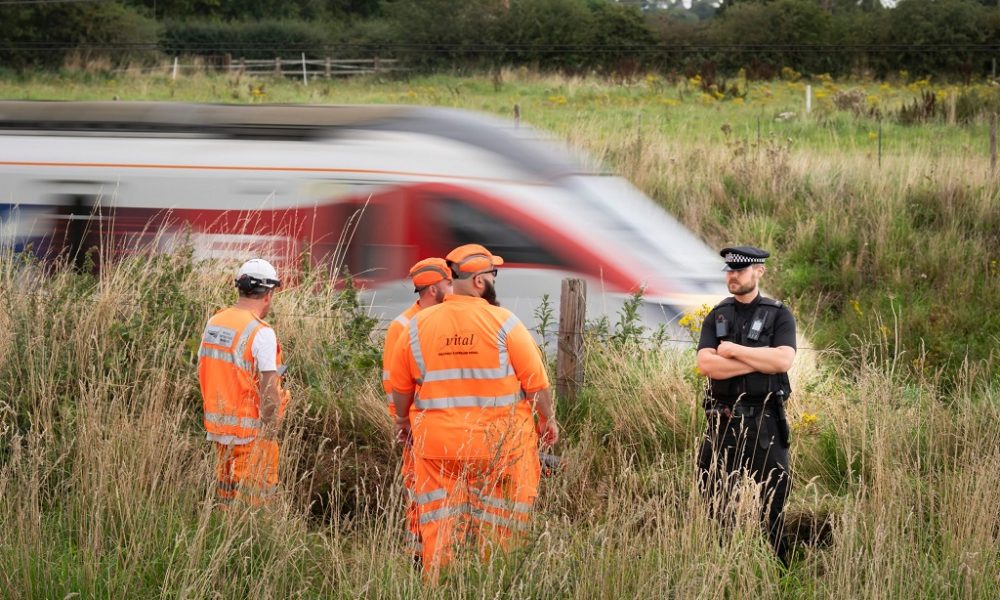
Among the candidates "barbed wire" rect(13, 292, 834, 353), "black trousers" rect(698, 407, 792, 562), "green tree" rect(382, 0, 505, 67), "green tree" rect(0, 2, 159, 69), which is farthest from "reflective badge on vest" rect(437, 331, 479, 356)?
"green tree" rect(0, 2, 159, 69)

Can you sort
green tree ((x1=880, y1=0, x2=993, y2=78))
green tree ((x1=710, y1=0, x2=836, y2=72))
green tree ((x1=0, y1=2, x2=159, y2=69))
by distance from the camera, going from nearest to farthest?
1. green tree ((x1=880, y1=0, x2=993, y2=78))
2. green tree ((x1=710, y1=0, x2=836, y2=72))
3. green tree ((x1=0, y1=2, x2=159, y2=69))

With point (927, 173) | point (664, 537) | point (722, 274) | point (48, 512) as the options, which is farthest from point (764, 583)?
point (927, 173)

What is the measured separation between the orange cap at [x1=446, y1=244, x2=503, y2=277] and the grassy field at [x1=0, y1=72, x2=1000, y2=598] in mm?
999

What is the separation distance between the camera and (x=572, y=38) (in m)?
42.2

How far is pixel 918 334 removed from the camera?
10906 mm

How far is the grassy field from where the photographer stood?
14.3 ft

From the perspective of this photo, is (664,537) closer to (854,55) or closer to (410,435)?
(410,435)

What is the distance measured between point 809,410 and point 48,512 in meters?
4.40

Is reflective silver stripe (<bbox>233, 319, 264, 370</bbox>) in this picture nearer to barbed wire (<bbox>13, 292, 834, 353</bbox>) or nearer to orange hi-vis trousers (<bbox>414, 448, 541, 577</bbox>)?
orange hi-vis trousers (<bbox>414, 448, 541, 577</bbox>)

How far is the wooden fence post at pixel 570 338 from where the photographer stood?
21.6 ft

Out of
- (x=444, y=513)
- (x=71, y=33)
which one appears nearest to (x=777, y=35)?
(x=71, y=33)

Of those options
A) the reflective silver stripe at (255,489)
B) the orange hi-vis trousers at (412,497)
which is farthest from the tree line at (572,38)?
the reflective silver stripe at (255,489)

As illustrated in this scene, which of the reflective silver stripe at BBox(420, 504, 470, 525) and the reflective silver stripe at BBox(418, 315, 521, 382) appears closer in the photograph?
the reflective silver stripe at BBox(420, 504, 470, 525)

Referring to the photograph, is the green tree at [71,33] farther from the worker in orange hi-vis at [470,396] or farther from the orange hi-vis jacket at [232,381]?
the worker in orange hi-vis at [470,396]
